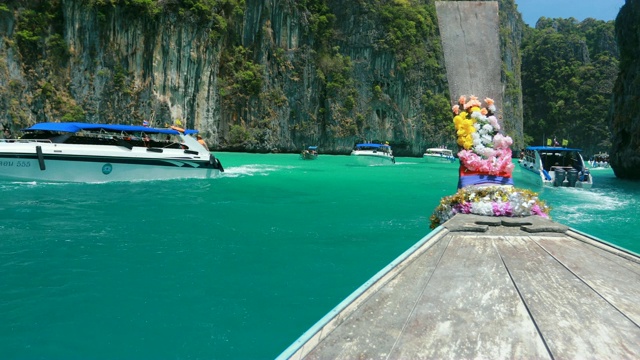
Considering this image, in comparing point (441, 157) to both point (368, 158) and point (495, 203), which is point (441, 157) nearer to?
point (368, 158)

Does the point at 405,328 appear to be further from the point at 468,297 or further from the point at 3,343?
the point at 3,343

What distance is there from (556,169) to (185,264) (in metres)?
16.8

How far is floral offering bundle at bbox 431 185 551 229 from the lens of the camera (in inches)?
165

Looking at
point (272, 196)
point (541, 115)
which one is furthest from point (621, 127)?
point (541, 115)

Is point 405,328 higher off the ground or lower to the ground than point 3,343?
higher

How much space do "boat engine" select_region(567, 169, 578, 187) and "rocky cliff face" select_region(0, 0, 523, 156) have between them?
31.9 metres

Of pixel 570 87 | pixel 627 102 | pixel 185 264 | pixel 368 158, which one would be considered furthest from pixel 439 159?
pixel 185 264

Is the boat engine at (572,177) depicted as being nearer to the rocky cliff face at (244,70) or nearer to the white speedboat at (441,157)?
the white speedboat at (441,157)

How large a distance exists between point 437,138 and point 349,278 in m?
54.3

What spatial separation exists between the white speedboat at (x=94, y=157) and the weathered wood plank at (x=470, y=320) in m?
15.0

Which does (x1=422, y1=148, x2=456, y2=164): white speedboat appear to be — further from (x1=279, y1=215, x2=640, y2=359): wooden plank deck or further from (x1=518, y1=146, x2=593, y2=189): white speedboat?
(x1=279, y1=215, x2=640, y2=359): wooden plank deck

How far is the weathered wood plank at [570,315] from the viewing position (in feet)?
5.57

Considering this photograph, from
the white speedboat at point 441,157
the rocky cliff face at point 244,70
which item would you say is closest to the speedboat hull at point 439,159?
the white speedboat at point 441,157

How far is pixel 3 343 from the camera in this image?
11.6 ft
